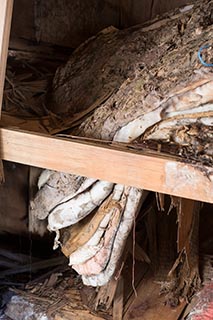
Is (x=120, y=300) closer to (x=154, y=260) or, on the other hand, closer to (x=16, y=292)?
(x=154, y=260)

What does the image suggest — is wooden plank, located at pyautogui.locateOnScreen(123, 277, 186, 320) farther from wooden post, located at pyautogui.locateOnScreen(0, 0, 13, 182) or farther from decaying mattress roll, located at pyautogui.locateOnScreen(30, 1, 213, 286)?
wooden post, located at pyautogui.locateOnScreen(0, 0, 13, 182)

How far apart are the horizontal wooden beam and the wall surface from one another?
0.71 metres

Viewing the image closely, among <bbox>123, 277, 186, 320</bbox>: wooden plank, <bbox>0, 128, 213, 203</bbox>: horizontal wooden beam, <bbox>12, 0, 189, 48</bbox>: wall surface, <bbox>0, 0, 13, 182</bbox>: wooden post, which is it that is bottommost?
<bbox>123, 277, 186, 320</bbox>: wooden plank

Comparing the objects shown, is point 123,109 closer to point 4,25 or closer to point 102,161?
point 102,161

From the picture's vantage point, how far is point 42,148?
113cm

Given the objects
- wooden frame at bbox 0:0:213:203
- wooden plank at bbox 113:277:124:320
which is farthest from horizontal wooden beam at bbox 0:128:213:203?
wooden plank at bbox 113:277:124:320

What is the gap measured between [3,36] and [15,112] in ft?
1.13

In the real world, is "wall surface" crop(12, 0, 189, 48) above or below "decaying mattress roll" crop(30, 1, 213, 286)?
above

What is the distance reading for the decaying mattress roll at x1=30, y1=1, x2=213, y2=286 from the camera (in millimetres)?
1098

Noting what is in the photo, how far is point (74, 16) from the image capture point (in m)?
1.80

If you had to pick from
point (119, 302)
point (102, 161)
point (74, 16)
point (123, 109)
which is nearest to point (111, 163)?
point (102, 161)

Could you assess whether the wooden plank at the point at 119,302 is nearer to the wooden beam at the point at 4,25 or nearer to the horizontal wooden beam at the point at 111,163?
the horizontal wooden beam at the point at 111,163

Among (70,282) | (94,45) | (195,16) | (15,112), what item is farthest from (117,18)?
(70,282)

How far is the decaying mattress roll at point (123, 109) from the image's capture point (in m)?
1.10
